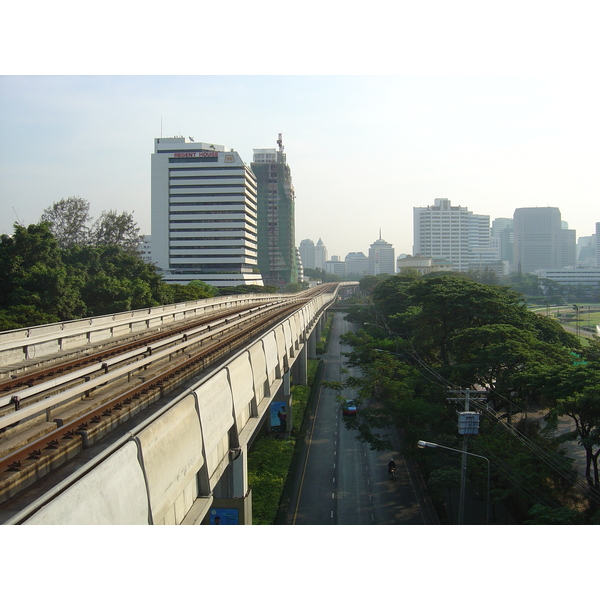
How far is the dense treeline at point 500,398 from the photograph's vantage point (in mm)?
15750

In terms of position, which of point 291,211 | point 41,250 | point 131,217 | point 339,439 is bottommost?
point 339,439

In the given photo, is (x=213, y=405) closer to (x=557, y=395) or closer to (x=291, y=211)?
(x=557, y=395)

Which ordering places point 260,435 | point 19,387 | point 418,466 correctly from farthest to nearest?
point 260,435
point 418,466
point 19,387

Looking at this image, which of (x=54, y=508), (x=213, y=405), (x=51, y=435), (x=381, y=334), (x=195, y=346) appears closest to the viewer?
(x=54, y=508)

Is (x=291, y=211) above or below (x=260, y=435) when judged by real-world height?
above

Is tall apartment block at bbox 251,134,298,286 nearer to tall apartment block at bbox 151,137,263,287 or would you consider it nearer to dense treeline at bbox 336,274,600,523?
tall apartment block at bbox 151,137,263,287

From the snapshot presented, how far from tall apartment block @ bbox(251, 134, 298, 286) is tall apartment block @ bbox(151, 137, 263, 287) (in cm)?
4086

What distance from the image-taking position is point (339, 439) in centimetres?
2872

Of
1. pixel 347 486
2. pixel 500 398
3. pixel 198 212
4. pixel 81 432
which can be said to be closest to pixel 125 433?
pixel 81 432

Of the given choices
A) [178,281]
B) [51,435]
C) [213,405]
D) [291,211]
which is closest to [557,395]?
[213,405]

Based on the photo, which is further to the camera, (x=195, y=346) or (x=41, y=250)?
(x=41, y=250)

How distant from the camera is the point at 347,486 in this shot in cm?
2231

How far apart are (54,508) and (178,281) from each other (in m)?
104

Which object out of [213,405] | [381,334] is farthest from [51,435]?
[381,334]
